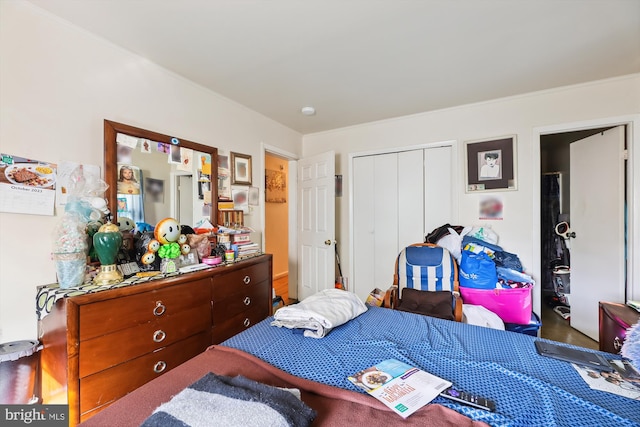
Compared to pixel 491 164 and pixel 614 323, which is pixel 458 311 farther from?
pixel 491 164

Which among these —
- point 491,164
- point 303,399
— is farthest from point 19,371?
point 491,164

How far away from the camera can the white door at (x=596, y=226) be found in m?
2.44

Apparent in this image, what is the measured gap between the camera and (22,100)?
144 centimetres

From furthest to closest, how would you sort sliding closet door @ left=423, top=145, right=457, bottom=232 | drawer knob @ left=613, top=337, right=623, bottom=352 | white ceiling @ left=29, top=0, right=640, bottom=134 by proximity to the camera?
sliding closet door @ left=423, top=145, right=457, bottom=232, white ceiling @ left=29, top=0, right=640, bottom=134, drawer knob @ left=613, top=337, right=623, bottom=352

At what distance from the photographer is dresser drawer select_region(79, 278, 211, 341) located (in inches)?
49.8

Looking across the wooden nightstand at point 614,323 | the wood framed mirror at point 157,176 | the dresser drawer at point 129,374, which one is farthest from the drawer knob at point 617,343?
the wood framed mirror at point 157,176

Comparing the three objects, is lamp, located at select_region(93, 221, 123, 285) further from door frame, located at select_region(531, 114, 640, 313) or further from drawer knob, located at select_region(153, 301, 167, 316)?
door frame, located at select_region(531, 114, 640, 313)

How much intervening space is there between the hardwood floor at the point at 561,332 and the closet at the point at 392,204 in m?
1.51

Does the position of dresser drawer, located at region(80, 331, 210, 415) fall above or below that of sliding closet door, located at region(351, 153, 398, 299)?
below

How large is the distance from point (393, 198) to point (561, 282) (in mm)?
2266

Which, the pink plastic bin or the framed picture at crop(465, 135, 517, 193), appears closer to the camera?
the pink plastic bin

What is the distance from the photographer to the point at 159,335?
1529 mm

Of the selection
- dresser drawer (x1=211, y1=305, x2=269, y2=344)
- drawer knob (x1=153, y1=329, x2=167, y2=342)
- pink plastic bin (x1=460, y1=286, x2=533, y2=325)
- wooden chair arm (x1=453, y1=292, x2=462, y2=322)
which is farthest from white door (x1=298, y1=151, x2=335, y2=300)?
drawer knob (x1=153, y1=329, x2=167, y2=342)

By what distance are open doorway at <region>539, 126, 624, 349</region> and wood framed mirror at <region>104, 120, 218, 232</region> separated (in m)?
3.84
